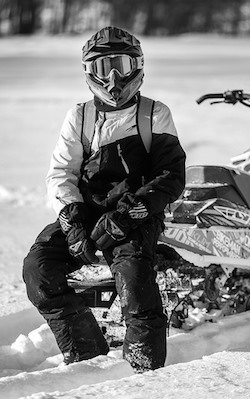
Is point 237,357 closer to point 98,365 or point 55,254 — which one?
point 98,365

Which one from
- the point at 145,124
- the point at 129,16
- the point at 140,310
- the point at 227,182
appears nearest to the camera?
the point at 140,310

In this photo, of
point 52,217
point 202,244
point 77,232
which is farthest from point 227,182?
point 52,217

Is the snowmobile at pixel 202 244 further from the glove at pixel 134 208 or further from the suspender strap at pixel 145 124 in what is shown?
the suspender strap at pixel 145 124

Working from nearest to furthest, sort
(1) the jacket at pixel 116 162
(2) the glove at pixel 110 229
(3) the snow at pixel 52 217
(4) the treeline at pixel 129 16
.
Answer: (3) the snow at pixel 52 217, (2) the glove at pixel 110 229, (1) the jacket at pixel 116 162, (4) the treeline at pixel 129 16

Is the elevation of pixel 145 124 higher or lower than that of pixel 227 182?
higher

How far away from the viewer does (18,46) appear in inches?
1127

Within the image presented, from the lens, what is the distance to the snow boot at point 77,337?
3346 millimetres

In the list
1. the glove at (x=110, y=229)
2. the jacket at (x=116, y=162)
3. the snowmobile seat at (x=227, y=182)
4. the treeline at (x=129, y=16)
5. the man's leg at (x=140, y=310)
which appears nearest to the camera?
the man's leg at (x=140, y=310)

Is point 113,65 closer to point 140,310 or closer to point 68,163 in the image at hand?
point 68,163

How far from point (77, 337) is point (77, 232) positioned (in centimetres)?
44

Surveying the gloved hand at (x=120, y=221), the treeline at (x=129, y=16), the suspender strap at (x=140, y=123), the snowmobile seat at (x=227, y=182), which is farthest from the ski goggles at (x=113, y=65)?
the treeline at (x=129, y=16)

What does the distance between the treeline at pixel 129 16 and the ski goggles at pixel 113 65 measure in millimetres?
34797

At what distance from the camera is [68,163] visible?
11.5 feet

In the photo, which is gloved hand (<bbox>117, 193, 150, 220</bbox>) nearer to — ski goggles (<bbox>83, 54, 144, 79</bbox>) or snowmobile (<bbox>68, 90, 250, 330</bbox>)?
snowmobile (<bbox>68, 90, 250, 330</bbox>)
